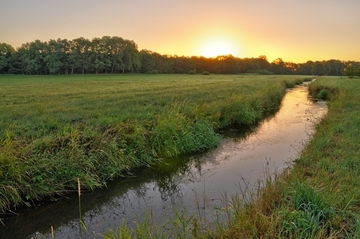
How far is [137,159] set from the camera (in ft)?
27.8

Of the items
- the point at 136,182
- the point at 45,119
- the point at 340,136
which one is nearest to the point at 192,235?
the point at 136,182

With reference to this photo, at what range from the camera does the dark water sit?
17.7 ft

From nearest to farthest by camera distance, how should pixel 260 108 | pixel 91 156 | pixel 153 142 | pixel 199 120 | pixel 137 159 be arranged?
pixel 91 156, pixel 137 159, pixel 153 142, pixel 199 120, pixel 260 108

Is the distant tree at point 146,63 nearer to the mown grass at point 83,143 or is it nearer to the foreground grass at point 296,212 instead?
the mown grass at point 83,143

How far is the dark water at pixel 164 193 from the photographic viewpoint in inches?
213

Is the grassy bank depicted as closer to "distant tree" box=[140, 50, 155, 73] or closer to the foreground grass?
the foreground grass

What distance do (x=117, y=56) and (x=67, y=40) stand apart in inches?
607

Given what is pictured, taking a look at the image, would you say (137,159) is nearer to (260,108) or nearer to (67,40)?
(260,108)

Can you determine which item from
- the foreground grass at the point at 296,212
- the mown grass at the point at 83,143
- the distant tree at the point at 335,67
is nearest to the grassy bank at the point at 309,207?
the foreground grass at the point at 296,212

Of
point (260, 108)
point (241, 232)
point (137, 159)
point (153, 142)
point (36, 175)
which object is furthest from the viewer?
point (260, 108)

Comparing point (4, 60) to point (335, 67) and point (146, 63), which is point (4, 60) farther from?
point (335, 67)

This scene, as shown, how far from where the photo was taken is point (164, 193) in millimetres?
6926

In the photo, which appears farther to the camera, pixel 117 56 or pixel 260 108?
pixel 117 56

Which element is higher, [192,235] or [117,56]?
[117,56]
